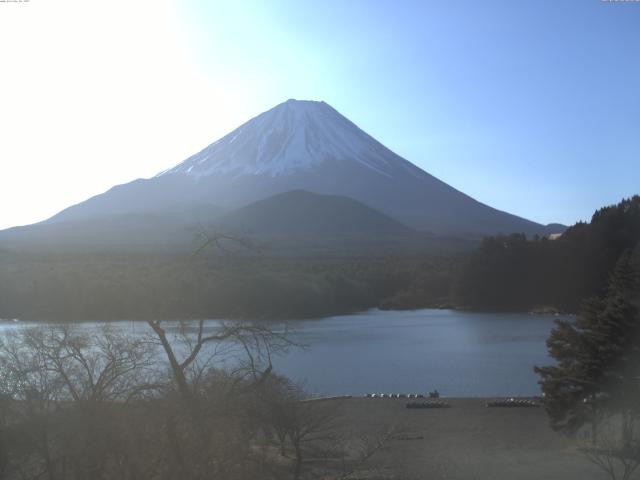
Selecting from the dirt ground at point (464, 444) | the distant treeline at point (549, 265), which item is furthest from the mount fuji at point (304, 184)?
the dirt ground at point (464, 444)

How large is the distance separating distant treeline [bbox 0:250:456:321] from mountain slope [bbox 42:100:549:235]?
24609mm

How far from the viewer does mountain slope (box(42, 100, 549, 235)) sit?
80.1 m

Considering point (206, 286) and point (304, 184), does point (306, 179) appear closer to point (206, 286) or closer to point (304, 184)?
point (304, 184)

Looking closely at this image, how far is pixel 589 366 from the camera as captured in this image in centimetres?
1126

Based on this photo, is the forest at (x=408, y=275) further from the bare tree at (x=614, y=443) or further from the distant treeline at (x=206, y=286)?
the bare tree at (x=614, y=443)

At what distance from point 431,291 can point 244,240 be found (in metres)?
43.9

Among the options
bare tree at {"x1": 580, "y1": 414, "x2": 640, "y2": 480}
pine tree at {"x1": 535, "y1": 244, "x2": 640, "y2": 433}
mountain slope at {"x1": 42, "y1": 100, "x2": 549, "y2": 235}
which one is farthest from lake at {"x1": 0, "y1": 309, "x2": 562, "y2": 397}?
mountain slope at {"x1": 42, "y1": 100, "x2": 549, "y2": 235}

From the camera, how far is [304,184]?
8681 cm

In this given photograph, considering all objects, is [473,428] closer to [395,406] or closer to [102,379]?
[395,406]

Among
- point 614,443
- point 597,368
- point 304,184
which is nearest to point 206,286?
point 597,368

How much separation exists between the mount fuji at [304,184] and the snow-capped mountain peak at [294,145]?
0.12m

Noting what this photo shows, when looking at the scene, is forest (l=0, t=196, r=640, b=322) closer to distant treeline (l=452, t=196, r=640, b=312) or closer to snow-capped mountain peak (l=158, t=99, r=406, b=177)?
distant treeline (l=452, t=196, r=640, b=312)

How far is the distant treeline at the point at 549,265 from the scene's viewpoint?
40.7m

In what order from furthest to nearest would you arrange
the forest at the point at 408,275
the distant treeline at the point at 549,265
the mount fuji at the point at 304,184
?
the mount fuji at the point at 304,184 → the distant treeline at the point at 549,265 → the forest at the point at 408,275
